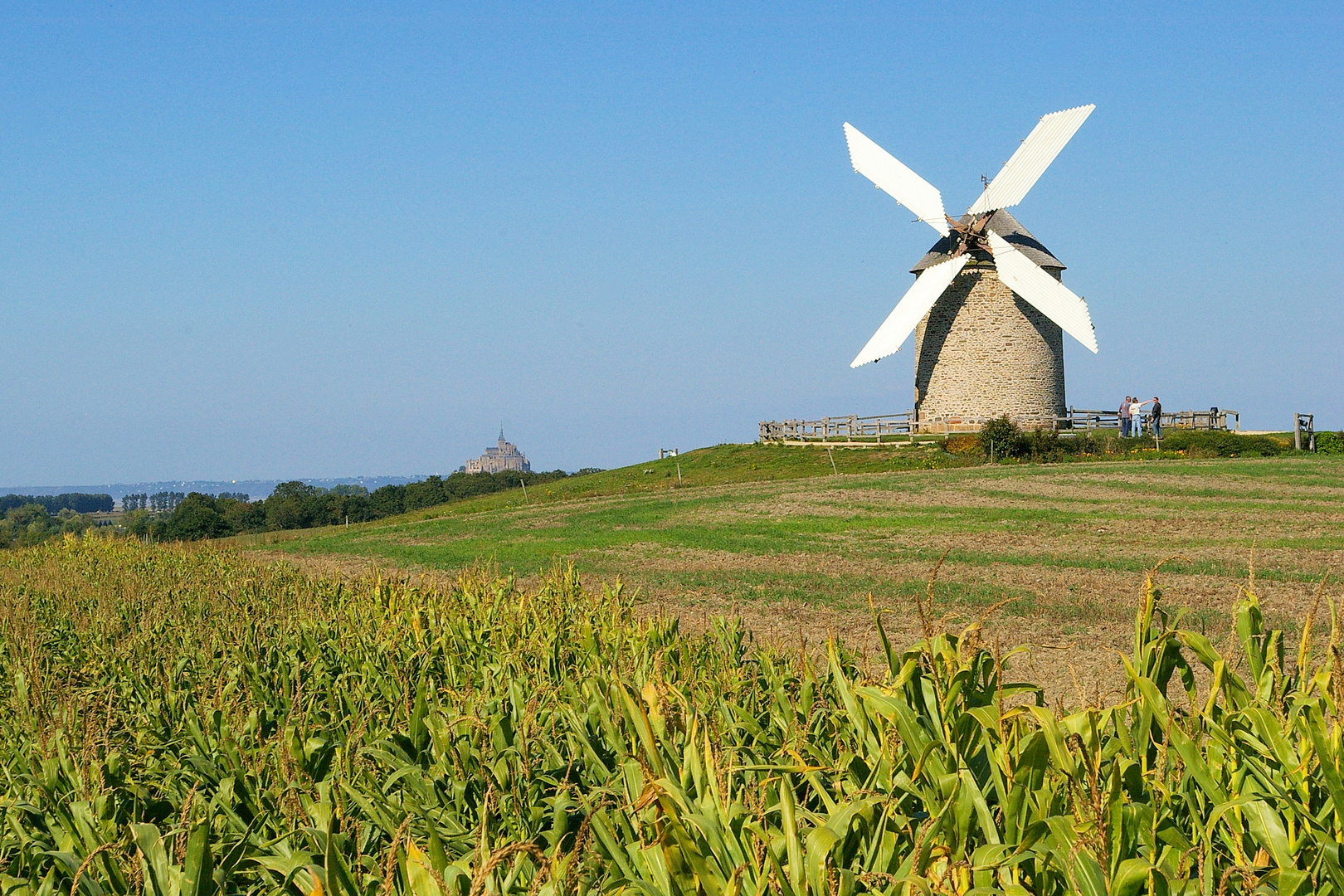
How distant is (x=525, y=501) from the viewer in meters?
38.6

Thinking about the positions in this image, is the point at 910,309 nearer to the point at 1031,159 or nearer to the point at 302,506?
Answer: the point at 1031,159

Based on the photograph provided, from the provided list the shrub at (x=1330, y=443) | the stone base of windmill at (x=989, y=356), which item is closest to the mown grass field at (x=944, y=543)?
the shrub at (x=1330, y=443)

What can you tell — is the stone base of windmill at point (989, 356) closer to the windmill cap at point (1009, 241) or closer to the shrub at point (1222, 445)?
the windmill cap at point (1009, 241)

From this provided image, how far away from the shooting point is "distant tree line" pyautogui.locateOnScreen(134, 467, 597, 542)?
43750 millimetres

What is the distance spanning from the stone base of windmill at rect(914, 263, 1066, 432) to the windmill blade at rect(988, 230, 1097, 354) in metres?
0.63

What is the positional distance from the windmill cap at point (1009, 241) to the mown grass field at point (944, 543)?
12.2 metres

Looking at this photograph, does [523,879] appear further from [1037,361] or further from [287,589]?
[1037,361]

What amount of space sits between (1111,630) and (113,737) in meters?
9.02

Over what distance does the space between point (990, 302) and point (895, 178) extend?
7120 millimetres

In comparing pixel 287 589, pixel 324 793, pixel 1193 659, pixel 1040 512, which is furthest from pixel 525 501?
pixel 324 793

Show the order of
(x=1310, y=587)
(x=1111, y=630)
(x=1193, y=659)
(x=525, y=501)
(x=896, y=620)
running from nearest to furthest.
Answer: (x=1193, y=659) < (x=1111, y=630) < (x=896, y=620) < (x=1310, y=587) < (x=525, y=501)

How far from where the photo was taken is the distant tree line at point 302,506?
43.8m

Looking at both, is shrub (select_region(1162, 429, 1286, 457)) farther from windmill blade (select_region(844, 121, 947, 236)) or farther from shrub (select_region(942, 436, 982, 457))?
windmill blade (select_region(844, 121, 947, 236))

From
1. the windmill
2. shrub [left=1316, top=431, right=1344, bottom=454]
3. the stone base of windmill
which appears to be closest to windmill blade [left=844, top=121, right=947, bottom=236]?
the windmill
